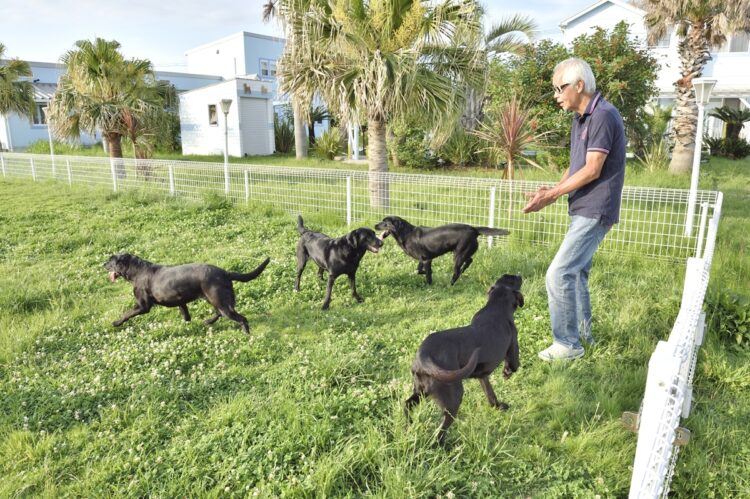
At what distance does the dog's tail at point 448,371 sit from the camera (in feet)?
7.34

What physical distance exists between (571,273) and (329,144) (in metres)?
17.2

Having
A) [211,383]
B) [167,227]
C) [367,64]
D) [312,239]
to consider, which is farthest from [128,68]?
Answer: [211,383]

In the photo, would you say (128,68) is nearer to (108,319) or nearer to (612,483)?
(108,319)

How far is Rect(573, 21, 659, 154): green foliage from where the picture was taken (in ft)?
41.7

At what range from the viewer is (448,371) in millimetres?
2293

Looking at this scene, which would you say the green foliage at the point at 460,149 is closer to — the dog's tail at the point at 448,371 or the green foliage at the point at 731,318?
the green foliage at the point at 731,318

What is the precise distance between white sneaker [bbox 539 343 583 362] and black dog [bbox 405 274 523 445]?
60 centimetres

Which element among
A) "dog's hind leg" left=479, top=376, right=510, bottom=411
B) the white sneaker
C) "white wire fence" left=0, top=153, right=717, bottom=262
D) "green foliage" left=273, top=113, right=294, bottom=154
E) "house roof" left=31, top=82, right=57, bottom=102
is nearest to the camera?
"dog's hind leg" left=479, top=376, right=510, bottom=411

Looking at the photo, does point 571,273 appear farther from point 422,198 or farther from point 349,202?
point 349,202

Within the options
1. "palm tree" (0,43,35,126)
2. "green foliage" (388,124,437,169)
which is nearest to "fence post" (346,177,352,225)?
"green foliage" (388,124,437,169)

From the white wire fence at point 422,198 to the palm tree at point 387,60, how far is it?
386mm

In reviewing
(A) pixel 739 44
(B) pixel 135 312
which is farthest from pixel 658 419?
(A) pixel 739 44

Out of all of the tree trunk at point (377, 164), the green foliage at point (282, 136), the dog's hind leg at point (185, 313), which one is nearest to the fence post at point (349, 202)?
the tree trunk at point (377, 164)

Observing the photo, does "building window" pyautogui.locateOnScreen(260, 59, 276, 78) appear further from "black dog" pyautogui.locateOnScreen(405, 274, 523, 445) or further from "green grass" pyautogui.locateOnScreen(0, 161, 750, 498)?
"black dog" pyautogui.locateOnScreen(405, 274, 523, 445)
